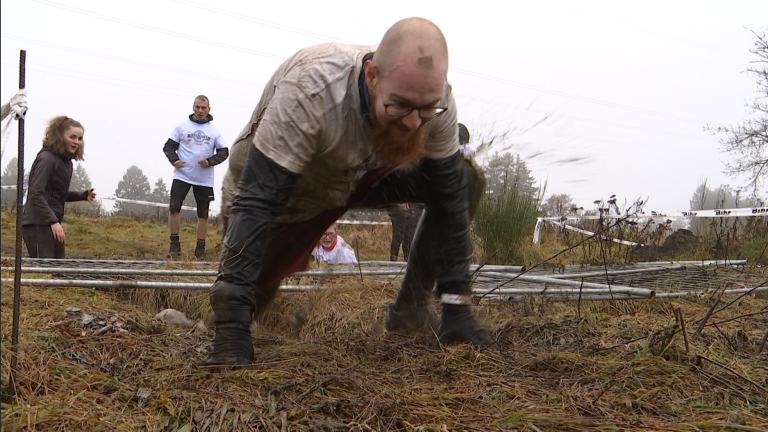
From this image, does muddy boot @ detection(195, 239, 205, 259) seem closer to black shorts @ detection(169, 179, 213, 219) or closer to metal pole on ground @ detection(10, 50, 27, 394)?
black shorts @ detection(169, 179, 213, 219)

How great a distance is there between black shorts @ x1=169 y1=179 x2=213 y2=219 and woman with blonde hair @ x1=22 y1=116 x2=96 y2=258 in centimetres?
164

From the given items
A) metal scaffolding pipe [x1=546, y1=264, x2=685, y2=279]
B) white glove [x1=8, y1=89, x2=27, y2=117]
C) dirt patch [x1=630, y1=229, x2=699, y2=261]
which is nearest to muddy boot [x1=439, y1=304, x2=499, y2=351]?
white glove [x1=8, y1=89, x2=27, y2=117]

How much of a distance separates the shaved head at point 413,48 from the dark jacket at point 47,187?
3776mm

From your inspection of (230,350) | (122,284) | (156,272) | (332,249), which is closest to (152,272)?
(156,272)

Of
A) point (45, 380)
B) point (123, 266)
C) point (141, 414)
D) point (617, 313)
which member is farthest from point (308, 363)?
point (123, 266)

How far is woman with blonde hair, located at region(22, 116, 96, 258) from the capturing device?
16.1ft

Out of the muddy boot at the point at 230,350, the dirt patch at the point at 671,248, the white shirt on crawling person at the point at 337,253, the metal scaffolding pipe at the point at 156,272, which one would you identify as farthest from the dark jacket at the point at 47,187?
the dirt patch at the point at 671,248

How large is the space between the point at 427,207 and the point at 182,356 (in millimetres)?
1243

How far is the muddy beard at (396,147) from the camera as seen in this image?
92.5 inches

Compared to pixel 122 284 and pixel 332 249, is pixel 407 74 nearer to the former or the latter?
pixel 122 284

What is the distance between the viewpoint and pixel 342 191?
273 centimetres

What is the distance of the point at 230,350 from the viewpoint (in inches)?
85.0

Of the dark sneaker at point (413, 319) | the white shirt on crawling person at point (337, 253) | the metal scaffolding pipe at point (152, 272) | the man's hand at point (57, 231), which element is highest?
the man's hand at point (57, 231)

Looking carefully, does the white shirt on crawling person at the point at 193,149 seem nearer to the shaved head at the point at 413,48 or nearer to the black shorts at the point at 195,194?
the black shorts at the point at 195,194
